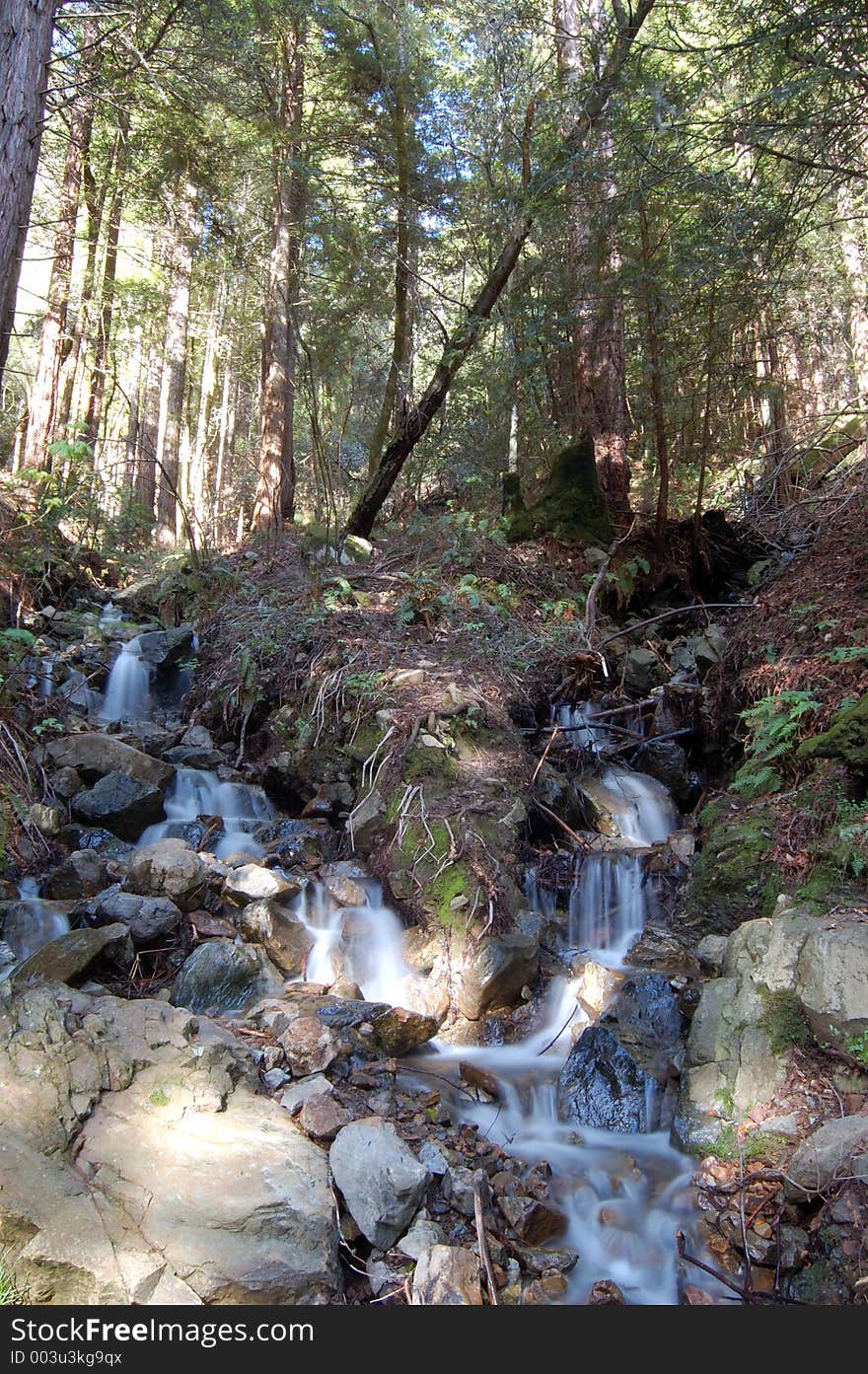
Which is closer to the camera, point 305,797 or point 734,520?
point 305,797

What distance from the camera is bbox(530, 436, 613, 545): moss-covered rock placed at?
10.3 metres

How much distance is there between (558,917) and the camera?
20.0 feet

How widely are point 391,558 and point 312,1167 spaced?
324 inches

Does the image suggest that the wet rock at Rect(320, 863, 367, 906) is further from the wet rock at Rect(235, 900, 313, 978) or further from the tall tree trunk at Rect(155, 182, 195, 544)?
the tall tree trunk at Rect(155, 182, 195, 544)

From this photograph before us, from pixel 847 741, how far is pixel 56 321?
12.7 meters

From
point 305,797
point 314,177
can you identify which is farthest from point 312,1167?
point 314,177

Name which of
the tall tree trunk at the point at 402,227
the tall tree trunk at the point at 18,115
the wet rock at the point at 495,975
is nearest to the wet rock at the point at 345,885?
the wet rock at the point at 495,975

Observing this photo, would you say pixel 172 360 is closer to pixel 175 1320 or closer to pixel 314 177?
pixel 314 177

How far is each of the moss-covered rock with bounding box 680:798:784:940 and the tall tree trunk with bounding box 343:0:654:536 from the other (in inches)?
251

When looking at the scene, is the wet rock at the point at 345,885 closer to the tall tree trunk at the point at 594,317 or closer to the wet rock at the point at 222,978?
the wet rock at the point at 222,978

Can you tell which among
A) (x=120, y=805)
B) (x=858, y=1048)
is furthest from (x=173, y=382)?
(x=858, y=1048)

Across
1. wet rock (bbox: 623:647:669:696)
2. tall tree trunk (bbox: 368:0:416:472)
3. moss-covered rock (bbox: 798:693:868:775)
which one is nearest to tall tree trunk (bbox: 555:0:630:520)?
tall tree trunk (bbox: 368:0:416:472)

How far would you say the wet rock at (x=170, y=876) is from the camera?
5.67 m

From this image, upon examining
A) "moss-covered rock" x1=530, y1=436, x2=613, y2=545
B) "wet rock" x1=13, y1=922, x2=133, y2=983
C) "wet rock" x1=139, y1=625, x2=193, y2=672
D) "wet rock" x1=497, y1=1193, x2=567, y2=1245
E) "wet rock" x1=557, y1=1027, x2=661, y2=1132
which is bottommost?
"wet rock" x1=497, y1=1193, x2=567, y2=1245
